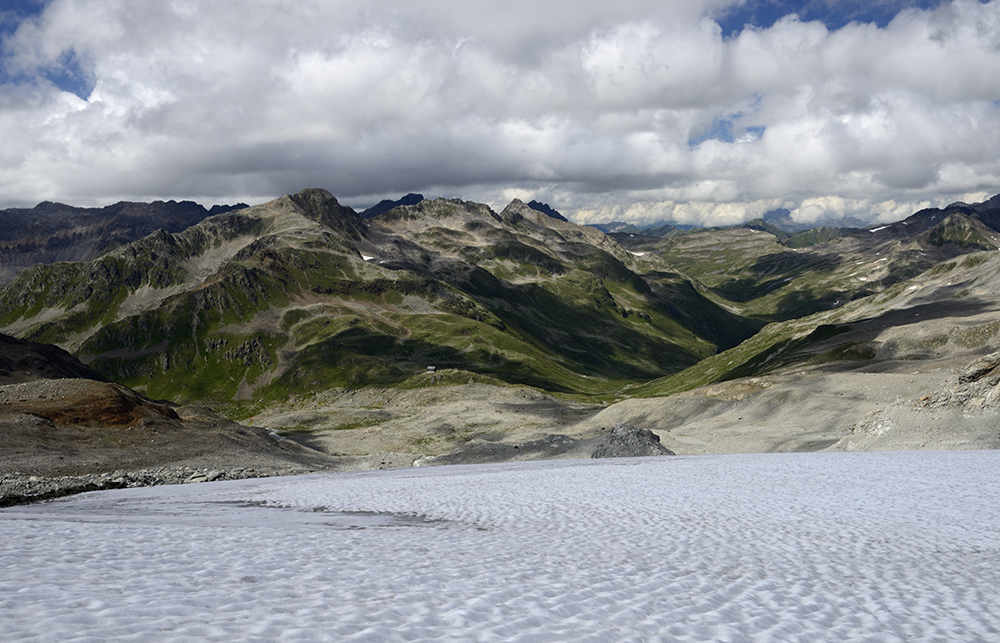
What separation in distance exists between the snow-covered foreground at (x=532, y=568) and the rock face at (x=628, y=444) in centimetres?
3276

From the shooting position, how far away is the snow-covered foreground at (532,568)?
1125cm

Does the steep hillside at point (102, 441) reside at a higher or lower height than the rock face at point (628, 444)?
higher

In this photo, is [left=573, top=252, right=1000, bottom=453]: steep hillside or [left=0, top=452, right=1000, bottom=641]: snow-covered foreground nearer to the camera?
[left=0, top=452, right=1000, bottom=641]: snow-covered foreground

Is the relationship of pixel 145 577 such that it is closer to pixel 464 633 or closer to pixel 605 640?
pixel 464 633

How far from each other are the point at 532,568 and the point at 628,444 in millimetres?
51218

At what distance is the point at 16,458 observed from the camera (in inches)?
2152

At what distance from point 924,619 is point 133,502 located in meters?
39.1

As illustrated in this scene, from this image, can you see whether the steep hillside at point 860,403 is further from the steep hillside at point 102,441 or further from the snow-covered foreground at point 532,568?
the steep hillside at point 102,441

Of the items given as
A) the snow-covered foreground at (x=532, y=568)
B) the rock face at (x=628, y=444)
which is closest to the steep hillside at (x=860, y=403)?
the rock face at (x=628, y=444)

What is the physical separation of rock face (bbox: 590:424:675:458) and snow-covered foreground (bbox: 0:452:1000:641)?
32.8 metres

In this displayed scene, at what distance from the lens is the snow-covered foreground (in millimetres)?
11250

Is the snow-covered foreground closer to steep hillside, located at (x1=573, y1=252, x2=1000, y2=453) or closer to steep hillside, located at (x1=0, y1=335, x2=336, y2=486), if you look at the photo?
steep hillside, located at (x1=573, y1=252, x2=1000, y2=453)

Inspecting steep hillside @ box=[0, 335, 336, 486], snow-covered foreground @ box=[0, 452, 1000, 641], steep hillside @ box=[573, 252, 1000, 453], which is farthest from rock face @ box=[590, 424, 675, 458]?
steep hillside @ box=[0, 335, 336, 486]

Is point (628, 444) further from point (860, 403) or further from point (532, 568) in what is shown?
point (532, 568)
